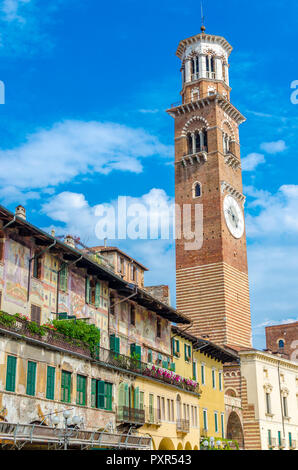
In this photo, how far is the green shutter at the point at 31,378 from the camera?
26.3 metres

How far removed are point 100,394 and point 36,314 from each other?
5.30 meters

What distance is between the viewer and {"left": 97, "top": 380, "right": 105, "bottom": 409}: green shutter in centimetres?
3172

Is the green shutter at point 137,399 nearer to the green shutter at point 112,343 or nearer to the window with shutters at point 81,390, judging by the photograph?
the green shutter at point 112,343

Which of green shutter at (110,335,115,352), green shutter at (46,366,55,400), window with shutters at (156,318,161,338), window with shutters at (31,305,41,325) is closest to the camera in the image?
green shutter at (46,366,55,400)

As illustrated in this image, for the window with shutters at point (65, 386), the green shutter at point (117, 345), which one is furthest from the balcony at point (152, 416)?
the window with shutters at point (65, 386)

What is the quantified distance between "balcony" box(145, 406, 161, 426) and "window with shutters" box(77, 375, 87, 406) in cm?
669

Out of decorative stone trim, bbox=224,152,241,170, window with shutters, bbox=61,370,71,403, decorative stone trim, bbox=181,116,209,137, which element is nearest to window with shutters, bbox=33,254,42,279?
window with shutters, bbox=61,370,71,403

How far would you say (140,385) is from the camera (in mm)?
36500

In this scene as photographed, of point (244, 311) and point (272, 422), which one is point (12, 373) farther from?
point (244, 311)

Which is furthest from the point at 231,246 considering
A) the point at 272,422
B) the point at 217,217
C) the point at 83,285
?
the point at 83,285

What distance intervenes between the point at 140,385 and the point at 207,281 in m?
32.4

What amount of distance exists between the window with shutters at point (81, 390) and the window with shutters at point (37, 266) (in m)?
5.04

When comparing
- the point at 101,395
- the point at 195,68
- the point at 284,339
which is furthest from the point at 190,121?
the point at 101,395

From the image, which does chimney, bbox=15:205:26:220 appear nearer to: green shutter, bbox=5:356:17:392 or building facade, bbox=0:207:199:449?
building facade, bbox=0:207:199:449
